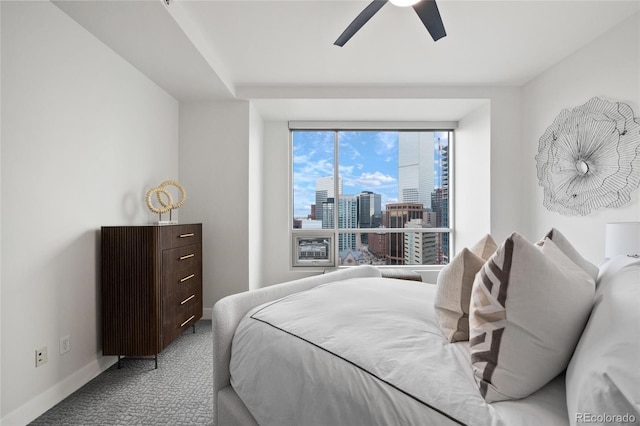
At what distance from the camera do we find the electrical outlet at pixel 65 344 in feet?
6.12

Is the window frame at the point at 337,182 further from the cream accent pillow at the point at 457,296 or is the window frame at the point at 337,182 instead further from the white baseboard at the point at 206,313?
the cream accent pillow at the point at 457,296

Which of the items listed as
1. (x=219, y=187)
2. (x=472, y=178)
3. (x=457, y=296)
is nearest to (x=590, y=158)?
(x=472, y=178)

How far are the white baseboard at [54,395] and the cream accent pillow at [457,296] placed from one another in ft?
6.94

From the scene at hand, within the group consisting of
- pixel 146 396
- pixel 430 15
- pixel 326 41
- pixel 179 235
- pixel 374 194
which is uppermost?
pixel 326 41

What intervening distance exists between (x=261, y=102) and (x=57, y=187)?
7.06 ft

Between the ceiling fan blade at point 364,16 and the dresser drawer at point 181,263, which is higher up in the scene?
the ceiling fan blade at point 364,16

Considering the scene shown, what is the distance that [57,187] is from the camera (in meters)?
1.86

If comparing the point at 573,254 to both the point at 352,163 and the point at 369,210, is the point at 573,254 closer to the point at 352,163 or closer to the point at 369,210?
the point at 369,210

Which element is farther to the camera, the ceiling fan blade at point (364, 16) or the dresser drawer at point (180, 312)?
the dresser drawer at point (180, 312)

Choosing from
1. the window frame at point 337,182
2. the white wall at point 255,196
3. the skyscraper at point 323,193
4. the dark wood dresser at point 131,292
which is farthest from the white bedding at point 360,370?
the skyscraper at point 323,193

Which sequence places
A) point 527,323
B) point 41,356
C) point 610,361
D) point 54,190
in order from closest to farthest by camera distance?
1. point 610,361
2. point 527,323
3. point 41,356
4. point 54,190

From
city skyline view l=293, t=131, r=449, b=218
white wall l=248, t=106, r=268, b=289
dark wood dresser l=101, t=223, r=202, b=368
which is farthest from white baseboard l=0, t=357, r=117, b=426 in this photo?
city skyline view l=293, t=131, r=449, b=218

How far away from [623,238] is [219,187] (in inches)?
133

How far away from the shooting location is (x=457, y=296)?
3.38ft
